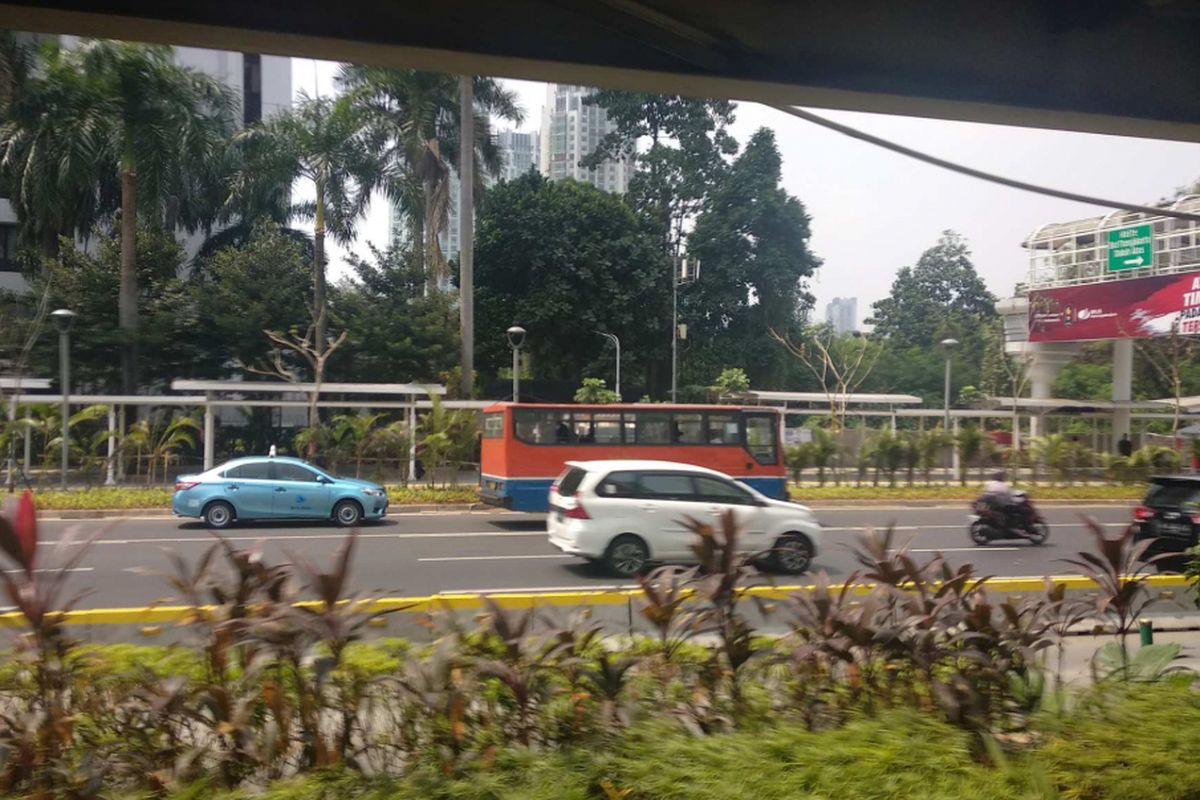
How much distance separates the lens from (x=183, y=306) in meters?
29.1

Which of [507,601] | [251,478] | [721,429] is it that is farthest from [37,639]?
[721,429]

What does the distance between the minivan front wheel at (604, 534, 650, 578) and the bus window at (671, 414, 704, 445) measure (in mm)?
7349

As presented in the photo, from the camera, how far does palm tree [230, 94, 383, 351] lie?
26500 mm

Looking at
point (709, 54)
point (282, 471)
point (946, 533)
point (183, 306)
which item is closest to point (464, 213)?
point (183, 306)

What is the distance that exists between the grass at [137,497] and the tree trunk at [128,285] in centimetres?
709

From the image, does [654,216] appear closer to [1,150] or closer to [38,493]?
[1,150]

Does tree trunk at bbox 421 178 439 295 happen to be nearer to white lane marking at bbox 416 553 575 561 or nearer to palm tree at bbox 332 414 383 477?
palm tree at bbox 332 414 383 477

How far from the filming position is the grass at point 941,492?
75.6 feet

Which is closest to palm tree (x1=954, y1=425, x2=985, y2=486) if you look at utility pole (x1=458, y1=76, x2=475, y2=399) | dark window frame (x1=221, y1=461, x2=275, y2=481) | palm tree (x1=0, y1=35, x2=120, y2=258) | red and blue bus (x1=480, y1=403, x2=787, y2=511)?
red and blue bus (x1=480, y1=403, x2=787, y2=511)

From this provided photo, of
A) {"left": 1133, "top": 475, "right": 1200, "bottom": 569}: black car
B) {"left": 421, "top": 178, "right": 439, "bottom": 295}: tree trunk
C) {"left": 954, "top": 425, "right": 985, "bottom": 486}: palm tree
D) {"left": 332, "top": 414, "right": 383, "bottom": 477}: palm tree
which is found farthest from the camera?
{"left": 421, "top": 178, "right": 439, "bottom": 295}: tree trunk

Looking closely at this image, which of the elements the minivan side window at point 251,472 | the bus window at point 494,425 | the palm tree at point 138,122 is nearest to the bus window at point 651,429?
the bus window at point 494,425

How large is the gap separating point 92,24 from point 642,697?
4.15 meters

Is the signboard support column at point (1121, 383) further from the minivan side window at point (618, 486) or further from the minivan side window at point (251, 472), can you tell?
the minivan side window at point (251, 472)

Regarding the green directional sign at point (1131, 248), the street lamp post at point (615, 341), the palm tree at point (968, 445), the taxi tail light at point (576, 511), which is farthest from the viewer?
the street lamp post at point (615, 341)
